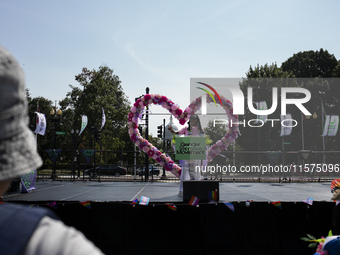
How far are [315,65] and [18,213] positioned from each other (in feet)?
189

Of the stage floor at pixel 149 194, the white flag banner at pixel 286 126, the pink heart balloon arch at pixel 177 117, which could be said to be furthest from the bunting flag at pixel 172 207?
the white flag banner at pixel 286 126

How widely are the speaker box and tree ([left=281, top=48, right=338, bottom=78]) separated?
4718cm

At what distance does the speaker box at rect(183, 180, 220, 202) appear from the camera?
375 inches

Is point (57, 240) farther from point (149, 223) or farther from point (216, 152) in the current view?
point (216, 152)

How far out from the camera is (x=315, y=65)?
51.2 m

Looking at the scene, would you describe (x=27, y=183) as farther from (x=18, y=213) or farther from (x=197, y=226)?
(x=18, y=213)

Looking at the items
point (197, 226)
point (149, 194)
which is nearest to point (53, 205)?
point (197, 226)

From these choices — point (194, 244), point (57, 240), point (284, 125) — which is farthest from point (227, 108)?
point (284, 125)

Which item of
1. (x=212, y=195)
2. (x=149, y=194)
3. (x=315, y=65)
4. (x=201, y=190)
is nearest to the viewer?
(x=212, y=195)

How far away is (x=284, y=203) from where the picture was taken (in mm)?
6984

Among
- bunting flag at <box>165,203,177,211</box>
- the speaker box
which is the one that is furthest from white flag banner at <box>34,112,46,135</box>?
bunting flag at <box>165,203,177,211</box>

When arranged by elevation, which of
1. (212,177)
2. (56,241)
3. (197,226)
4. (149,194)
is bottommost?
(212,177)

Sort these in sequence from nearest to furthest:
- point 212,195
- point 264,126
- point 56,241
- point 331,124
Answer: point 56,241 < point 212,195 < point 331,124 < point 264,126

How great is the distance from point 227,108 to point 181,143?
10.2 ft
